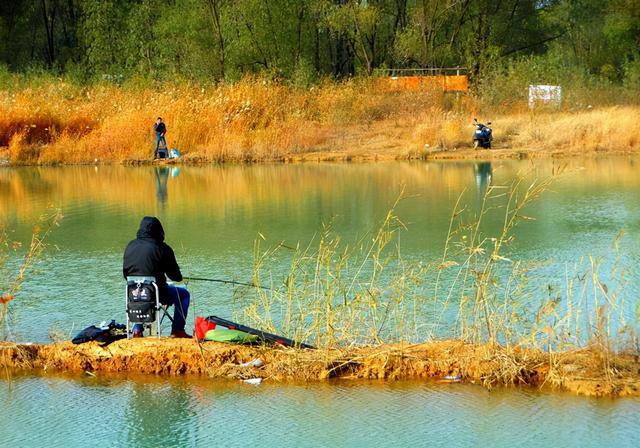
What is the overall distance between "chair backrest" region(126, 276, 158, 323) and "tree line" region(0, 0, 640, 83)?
89.6 feet

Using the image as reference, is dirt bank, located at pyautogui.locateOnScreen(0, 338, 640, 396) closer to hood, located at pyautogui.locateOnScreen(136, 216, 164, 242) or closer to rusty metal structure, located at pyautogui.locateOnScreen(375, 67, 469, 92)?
hood, located at pyautogui.locateOnScreen(136, 216, 164, 242)

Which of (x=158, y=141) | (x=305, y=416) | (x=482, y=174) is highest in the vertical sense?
(x=158, y=141)

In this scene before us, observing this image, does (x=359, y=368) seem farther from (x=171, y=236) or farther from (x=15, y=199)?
(x=15, y=199)

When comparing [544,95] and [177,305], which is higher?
[544,95]

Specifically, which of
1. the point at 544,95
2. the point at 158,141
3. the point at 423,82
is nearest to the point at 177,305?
the point at 158,141

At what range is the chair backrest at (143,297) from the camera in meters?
7.54

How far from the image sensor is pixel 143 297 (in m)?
7.55

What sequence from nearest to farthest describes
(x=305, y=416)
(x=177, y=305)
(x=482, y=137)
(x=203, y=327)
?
1. (x=305, y=416)
2. (x=203, y=327)
3. (x=177, y=305)
4. (x=482, y=137)

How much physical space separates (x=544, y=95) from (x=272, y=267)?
22147mm

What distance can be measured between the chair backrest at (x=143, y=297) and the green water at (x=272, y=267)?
1.74ft

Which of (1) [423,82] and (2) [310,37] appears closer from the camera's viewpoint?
(1) [423,82]

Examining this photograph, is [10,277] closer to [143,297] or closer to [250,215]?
[143,297]

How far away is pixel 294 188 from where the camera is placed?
2097 cm

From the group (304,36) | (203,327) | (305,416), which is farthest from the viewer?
(304,36)
